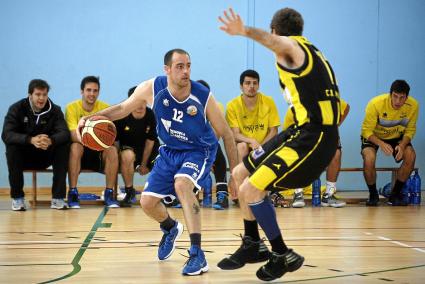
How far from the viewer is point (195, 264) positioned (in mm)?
5188

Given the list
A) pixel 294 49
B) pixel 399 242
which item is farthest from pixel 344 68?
pixel 294 49

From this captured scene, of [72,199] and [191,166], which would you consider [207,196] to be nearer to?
[72,199]

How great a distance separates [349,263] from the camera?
18.4ft

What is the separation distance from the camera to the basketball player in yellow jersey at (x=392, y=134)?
1035 centimetres

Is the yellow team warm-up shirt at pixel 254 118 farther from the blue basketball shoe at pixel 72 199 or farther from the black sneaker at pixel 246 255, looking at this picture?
the black sneaker at pixel 246 255

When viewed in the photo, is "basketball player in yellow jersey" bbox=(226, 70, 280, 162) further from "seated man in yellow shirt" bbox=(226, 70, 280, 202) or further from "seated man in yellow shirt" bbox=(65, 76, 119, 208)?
"seated man in yellow shirt" bbox=(65, 76, 119, 208)

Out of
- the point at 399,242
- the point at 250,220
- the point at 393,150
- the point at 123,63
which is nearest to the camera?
the point at 250,220

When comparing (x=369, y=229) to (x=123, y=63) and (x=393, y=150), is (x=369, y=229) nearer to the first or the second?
(x=393, y=150)

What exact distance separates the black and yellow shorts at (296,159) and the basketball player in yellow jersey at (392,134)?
18.6 feet

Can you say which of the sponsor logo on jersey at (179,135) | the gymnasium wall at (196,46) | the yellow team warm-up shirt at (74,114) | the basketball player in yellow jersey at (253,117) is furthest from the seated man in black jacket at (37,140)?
the sponsor logo on jersey at (179,135)

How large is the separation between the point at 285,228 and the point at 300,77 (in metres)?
3.36

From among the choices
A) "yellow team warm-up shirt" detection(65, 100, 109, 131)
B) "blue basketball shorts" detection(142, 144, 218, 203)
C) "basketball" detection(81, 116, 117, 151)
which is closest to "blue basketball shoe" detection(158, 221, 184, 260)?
"blue basketball shorts" detection(142, 144, 218, 203)

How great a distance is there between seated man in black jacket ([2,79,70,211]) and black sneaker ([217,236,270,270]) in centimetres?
477

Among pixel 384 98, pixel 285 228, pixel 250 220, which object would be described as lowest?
pixel 285 228
